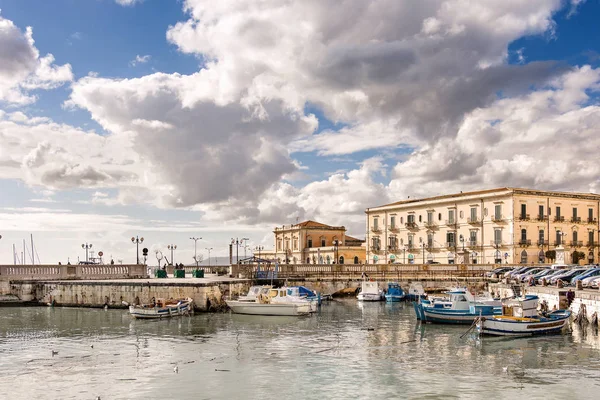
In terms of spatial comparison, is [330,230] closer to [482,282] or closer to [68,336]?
[482,282]

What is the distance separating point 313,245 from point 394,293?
5855cm

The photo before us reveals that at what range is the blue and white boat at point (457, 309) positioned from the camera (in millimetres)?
37500

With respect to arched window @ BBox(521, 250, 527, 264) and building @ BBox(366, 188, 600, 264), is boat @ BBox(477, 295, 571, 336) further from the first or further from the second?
arched window @ BBox(521, 250, 527, 264)

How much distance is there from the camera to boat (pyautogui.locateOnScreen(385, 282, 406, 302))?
58237 mm

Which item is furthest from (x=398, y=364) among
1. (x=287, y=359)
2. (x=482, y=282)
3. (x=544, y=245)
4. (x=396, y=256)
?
(x=396, y=256)

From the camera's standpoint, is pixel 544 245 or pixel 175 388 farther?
pixel 544 245

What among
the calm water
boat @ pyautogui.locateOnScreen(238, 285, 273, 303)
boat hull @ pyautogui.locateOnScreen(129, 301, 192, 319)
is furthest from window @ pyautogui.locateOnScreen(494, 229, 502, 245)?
boat hull @ pyautogui.locateOnScreen(129, 301, 192, 319)

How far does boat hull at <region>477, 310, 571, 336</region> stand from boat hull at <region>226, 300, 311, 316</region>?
1481 centimetres

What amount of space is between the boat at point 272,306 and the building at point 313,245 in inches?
2426

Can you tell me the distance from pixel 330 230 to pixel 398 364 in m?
94.5

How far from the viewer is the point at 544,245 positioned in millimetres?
76125

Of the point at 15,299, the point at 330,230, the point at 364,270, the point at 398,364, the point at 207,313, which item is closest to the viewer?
the point at 398,364

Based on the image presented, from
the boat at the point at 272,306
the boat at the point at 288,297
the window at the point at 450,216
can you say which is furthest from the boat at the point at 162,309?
the window at the point at 450,216

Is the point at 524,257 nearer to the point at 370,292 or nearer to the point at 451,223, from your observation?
the point at 451,223
